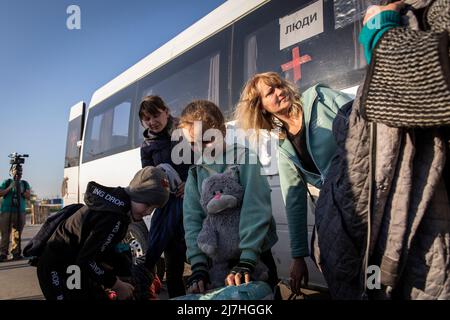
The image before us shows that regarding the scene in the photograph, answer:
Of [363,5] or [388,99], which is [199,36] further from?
[388,99]

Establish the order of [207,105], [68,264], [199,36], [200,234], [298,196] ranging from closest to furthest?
[200,234] → [298,196] → [207,105] → [68,264] → [199,36]

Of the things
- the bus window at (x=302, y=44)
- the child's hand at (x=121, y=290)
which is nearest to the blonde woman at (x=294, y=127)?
the bus window at (x=302, y=44)

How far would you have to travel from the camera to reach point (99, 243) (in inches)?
76.4

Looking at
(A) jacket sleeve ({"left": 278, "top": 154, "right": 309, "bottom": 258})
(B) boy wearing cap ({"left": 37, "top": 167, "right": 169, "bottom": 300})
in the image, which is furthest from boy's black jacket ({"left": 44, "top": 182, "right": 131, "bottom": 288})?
(A) jacket sleeve ({"left": 278, "top": 154, "right": 309, "bottom": 258})

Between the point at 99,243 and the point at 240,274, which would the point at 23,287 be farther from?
the point at 240,274

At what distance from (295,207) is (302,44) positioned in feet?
4.45

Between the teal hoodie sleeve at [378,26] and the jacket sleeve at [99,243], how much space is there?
1570 millimetres

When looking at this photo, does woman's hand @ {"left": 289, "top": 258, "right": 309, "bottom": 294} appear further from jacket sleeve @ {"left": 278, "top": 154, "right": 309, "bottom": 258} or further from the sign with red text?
the sign with red text

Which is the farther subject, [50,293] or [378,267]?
[50,293]

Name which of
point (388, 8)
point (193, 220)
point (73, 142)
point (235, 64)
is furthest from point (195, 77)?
Result: point (73, 142)

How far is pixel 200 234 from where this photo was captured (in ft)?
5.26

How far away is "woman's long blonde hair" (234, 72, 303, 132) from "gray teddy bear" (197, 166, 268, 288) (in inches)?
13.1

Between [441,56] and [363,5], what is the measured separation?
1.59 m

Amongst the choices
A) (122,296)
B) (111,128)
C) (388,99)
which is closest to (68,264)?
(122,296)
